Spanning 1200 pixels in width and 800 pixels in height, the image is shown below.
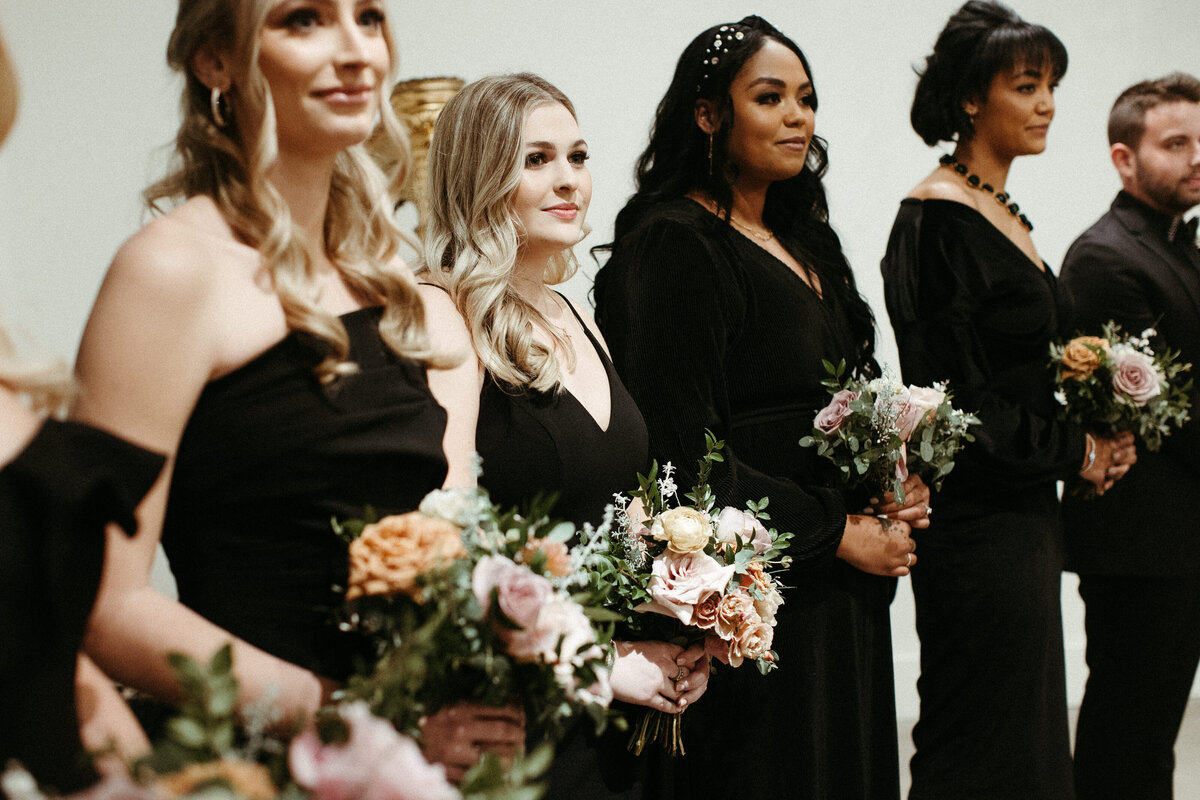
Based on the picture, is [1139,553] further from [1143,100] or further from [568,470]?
[568,470]

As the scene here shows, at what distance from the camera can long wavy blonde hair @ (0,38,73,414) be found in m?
1.13

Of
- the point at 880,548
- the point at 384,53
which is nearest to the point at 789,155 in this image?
the point at 880,548

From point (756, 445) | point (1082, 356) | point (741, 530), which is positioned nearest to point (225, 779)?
point (741, 530)

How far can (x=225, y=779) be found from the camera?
0.99 metres

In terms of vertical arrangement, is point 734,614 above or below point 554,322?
below

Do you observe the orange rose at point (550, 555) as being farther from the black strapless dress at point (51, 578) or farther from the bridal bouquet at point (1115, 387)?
the bridal bouquet at point (1115, 387)

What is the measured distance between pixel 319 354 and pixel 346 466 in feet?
0.49

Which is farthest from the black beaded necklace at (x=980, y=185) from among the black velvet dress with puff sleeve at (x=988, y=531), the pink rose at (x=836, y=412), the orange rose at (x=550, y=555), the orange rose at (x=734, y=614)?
the orange rose at (x=550, y=555)

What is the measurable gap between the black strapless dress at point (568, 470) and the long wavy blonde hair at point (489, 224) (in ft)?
0.16

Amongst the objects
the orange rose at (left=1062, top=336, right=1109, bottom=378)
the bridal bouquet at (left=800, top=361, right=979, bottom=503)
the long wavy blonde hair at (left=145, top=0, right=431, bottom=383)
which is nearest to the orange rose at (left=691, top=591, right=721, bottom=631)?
the bridal bouquet at (left=800, top=361, right=979, bottom=503)

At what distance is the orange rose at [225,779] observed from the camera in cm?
98

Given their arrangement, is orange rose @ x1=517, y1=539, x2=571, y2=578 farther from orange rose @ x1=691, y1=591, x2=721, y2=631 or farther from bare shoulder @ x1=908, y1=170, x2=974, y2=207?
bare shoulder @ x1=908, y1=170, x2=974, y2=207

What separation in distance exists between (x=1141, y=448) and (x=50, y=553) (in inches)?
124

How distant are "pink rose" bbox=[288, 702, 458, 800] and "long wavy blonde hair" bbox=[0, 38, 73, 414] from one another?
1.47 ft
